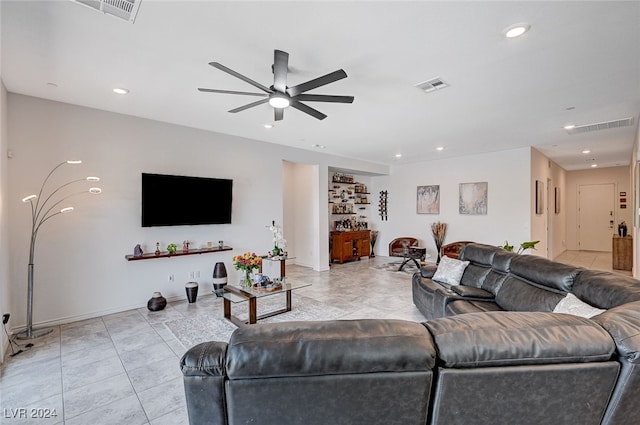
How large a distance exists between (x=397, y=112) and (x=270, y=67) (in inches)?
79.2

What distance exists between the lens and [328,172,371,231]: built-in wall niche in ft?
27.9

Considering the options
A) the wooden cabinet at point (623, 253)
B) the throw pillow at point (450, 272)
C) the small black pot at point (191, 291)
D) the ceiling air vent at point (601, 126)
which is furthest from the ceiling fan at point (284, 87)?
the wooden cabinet at point (623, 253)

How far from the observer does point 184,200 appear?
461 cm

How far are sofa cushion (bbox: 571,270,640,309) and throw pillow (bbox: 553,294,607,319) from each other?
68 mm

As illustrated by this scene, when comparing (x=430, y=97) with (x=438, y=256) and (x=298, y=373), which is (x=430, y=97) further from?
(x=438, y=256)

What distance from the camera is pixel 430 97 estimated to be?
139 inches

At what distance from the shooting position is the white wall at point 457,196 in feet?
20.9

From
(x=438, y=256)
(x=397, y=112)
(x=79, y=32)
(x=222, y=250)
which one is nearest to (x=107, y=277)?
(x=222, y=250)

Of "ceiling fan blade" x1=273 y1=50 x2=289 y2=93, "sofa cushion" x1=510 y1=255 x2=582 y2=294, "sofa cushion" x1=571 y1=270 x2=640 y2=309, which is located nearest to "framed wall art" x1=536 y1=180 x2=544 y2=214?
"sofa cushion" x1=510 y1=255 x2=582 y2=294

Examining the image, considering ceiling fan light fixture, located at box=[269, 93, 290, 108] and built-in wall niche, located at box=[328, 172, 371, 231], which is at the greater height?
ceiling fan light fixture, located at box=[269, 93, 290, 108]

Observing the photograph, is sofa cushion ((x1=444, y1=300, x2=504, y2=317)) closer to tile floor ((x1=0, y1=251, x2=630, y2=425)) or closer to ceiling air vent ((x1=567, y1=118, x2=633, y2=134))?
tile floor ((x1=0, y1=251, x2=630, y2=425))

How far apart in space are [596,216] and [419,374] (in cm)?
1237

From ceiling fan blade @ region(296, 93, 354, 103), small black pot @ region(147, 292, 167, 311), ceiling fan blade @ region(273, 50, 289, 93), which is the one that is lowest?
small black pot @ region(147, 292, 167, 311)

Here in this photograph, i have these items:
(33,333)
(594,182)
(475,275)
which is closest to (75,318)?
(33,333)
